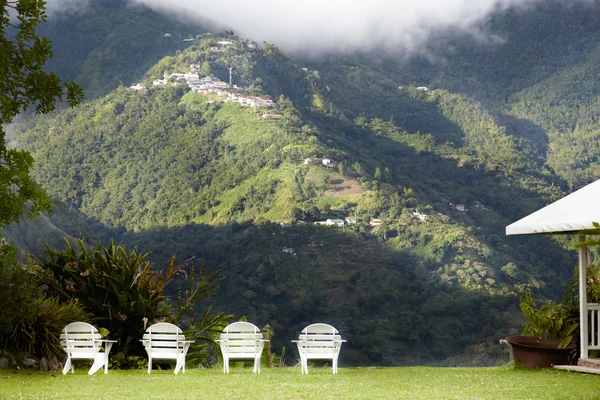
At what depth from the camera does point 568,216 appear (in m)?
7.83

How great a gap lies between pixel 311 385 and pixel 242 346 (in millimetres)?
1949

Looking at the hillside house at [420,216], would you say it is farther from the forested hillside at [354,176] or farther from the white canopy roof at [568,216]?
the white canopy roof at [568,216]

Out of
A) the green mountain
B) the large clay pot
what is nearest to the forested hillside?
the green mountain

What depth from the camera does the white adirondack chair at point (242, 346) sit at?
891 cm

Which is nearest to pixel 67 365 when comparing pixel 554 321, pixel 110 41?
pixel 554 321

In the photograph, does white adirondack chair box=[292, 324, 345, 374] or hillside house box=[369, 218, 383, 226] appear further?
hillside house box=[369, 218, 383, 226]

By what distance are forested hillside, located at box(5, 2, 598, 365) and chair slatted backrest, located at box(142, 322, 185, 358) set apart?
3288cm

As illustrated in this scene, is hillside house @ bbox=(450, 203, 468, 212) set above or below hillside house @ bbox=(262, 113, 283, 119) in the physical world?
below

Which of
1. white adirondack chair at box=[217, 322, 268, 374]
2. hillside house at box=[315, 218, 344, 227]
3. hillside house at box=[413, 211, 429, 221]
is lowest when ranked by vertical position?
white adirondack chair at box=[217, 322, 268, 374]

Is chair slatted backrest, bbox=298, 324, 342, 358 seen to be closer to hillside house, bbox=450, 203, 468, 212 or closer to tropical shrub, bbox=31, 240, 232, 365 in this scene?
tropical shrub, bbox=31, 240, 232, 365

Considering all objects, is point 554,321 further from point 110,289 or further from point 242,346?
point 110,289

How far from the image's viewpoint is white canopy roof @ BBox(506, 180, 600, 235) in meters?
Answer: 7.59

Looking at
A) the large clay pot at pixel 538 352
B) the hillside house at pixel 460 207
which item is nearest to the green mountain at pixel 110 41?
the hillside house at pixel 460 207

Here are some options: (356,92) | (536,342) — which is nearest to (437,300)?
(356,92)
